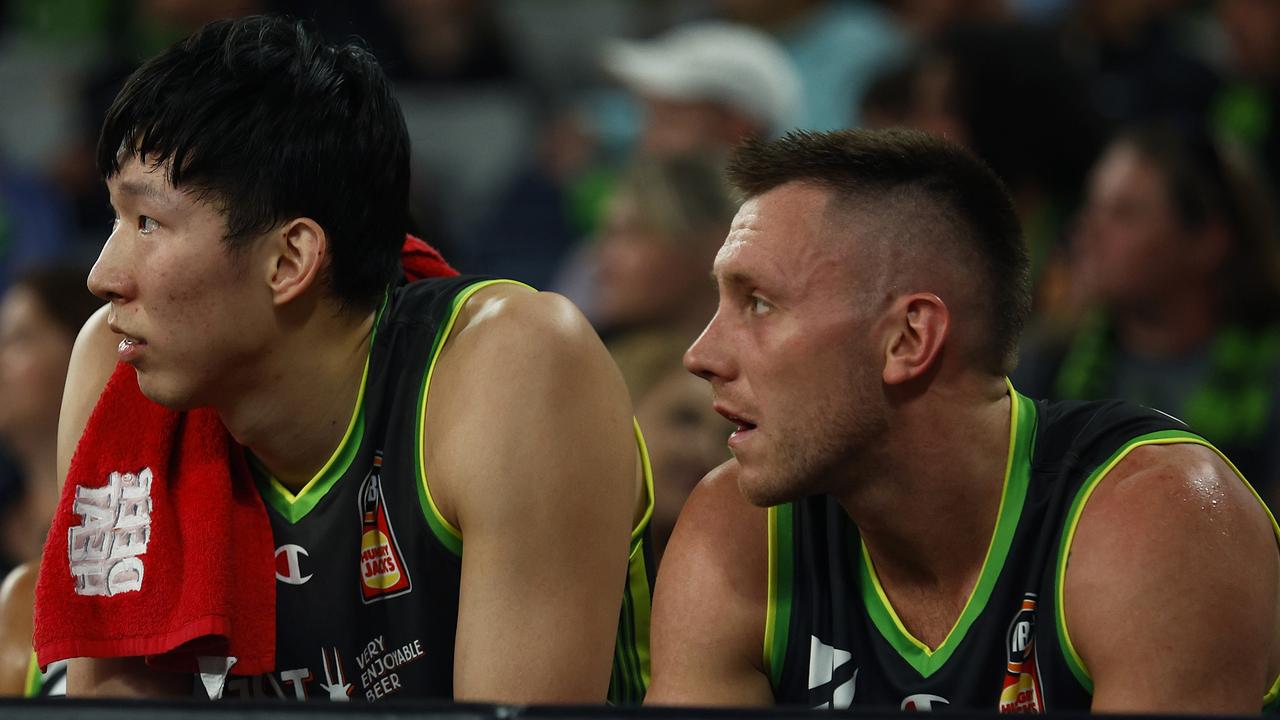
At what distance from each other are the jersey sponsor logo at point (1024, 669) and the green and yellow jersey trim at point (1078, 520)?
0.14 feet

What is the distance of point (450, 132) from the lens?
5.95m

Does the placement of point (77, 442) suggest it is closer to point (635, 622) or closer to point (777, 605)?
point (635, 622)

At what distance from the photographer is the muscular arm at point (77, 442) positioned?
85.6 inches

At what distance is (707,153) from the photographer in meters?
4.50

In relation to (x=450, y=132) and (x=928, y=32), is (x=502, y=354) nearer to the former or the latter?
(x=928, y=32)

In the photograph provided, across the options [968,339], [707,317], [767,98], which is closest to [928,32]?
[767,98]

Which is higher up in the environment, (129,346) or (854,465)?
(129,346)

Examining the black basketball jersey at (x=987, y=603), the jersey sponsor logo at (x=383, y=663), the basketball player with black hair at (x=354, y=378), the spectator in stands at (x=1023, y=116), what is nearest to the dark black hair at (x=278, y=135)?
the basketball player with black hair at (x=354, y=378)

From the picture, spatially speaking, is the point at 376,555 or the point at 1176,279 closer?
the point at 376,555

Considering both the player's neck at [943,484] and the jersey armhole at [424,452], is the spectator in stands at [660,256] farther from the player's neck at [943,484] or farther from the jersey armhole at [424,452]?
the player's neck at [943,484]

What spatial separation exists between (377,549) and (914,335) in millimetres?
759

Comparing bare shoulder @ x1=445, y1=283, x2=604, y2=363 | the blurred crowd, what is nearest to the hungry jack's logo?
bare shoulder @ x1=445, y1=283, x2=604, y2=363

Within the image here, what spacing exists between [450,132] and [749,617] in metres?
4.23

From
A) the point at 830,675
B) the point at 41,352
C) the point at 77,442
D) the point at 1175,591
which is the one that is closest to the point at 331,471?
the point at 77,442
